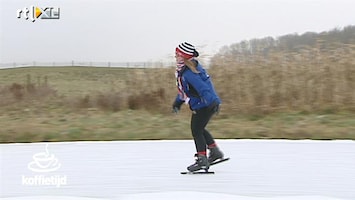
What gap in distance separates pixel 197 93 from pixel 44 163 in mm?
2078

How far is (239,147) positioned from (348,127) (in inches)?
113

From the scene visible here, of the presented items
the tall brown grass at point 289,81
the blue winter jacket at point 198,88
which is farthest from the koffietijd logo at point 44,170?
the tall brown grass at point 289,81

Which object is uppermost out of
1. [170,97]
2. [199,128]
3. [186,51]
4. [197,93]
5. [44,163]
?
[186,51]

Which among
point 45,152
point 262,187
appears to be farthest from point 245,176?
point 45,152

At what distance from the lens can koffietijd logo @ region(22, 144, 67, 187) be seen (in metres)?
4.55

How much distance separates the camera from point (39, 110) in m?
11.4

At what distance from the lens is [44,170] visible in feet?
16.8

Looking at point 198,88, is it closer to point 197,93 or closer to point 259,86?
point 197,93

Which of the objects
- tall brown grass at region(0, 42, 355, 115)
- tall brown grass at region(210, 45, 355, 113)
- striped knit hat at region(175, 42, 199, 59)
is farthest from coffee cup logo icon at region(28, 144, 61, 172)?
tall brown grass at region(210, 45, 355, 113)

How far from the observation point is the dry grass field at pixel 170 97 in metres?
9.41

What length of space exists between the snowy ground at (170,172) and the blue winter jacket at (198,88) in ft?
2.33
